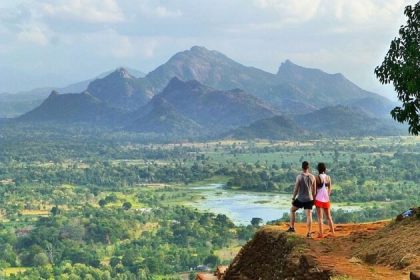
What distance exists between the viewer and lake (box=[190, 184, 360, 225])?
277ft

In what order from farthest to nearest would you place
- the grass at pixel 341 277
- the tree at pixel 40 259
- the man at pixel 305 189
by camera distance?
the tree at pixel 40 259, the man at pixel 305 189, the grass at pixel 341 277

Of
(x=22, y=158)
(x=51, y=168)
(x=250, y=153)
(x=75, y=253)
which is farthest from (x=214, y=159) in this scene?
(x=75, y=253)

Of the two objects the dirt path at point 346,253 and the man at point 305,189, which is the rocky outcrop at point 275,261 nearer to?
the dirt path at point 346,253

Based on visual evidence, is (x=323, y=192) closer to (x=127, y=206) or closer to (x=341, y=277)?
(x=341, y=277)

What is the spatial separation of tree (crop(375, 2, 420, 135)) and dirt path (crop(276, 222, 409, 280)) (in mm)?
3049

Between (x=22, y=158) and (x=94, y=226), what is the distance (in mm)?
111026

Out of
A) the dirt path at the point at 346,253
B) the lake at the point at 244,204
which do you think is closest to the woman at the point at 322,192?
the dirt path at the point at 346,253

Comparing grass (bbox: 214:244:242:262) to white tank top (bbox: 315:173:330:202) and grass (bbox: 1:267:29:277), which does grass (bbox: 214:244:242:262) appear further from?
white tank top (bbox: 315:173:330:202)

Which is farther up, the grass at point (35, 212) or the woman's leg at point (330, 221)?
the woman's leg at point (330, 221)

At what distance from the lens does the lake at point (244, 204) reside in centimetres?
8429

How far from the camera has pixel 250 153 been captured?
185 meters

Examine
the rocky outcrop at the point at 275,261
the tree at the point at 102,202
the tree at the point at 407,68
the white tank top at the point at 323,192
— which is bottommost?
the tree at the point at 102,202

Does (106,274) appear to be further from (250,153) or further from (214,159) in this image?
(250,153)

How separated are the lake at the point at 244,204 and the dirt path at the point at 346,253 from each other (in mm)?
60951
